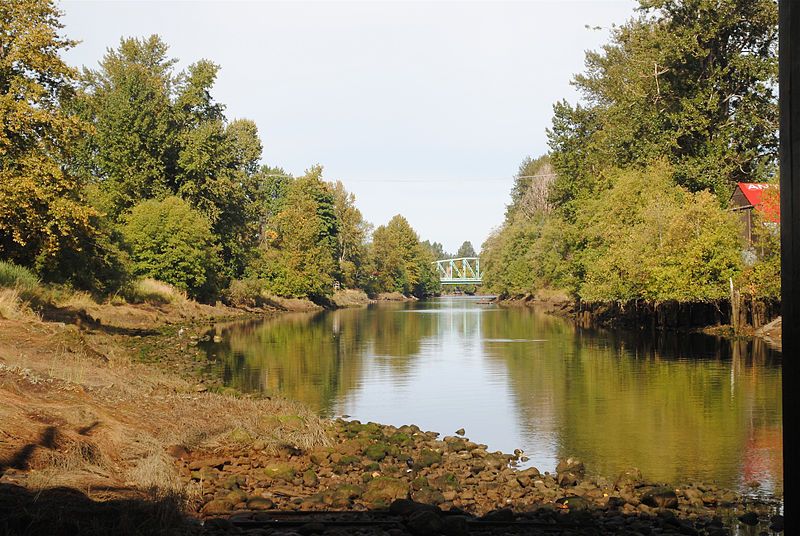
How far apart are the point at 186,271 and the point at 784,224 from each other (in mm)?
60422

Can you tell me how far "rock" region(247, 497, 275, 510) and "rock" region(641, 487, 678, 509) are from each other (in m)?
5.76

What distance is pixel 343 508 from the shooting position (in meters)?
11.5

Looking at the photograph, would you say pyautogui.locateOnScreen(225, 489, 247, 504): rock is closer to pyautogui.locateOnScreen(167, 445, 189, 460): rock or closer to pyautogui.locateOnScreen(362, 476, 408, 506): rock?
pyautogui.locateOnScreen(362, 476, 408, 506): rock

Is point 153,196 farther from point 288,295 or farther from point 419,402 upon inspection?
point 419,402

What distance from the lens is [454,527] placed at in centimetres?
1002

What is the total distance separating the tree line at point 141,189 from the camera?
102 ft

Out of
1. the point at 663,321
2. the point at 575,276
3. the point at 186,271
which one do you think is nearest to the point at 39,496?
the point at 663,321

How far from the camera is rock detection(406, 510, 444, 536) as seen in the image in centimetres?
993

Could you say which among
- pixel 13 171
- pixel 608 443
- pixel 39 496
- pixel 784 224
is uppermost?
pixel 13 171

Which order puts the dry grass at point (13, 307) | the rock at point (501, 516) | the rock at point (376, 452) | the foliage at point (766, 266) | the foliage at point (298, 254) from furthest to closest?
the foliage at point (298, 254)
the foliage at point (766, 266)
the dry grass at point (13, 307)
the rock at point (376, 452)
the rock at point (501, 516)

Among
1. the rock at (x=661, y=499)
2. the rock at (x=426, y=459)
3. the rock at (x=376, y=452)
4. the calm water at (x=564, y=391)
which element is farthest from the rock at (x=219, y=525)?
the calm water at (x=564, y=391)

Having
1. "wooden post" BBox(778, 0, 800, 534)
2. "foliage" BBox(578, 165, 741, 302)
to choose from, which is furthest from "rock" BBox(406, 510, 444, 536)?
"foliage" BBox(578, 165, 741, 302)

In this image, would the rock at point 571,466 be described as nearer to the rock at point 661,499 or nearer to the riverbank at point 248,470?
the riverbank at point 248,470

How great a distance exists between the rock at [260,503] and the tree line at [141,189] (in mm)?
22096
